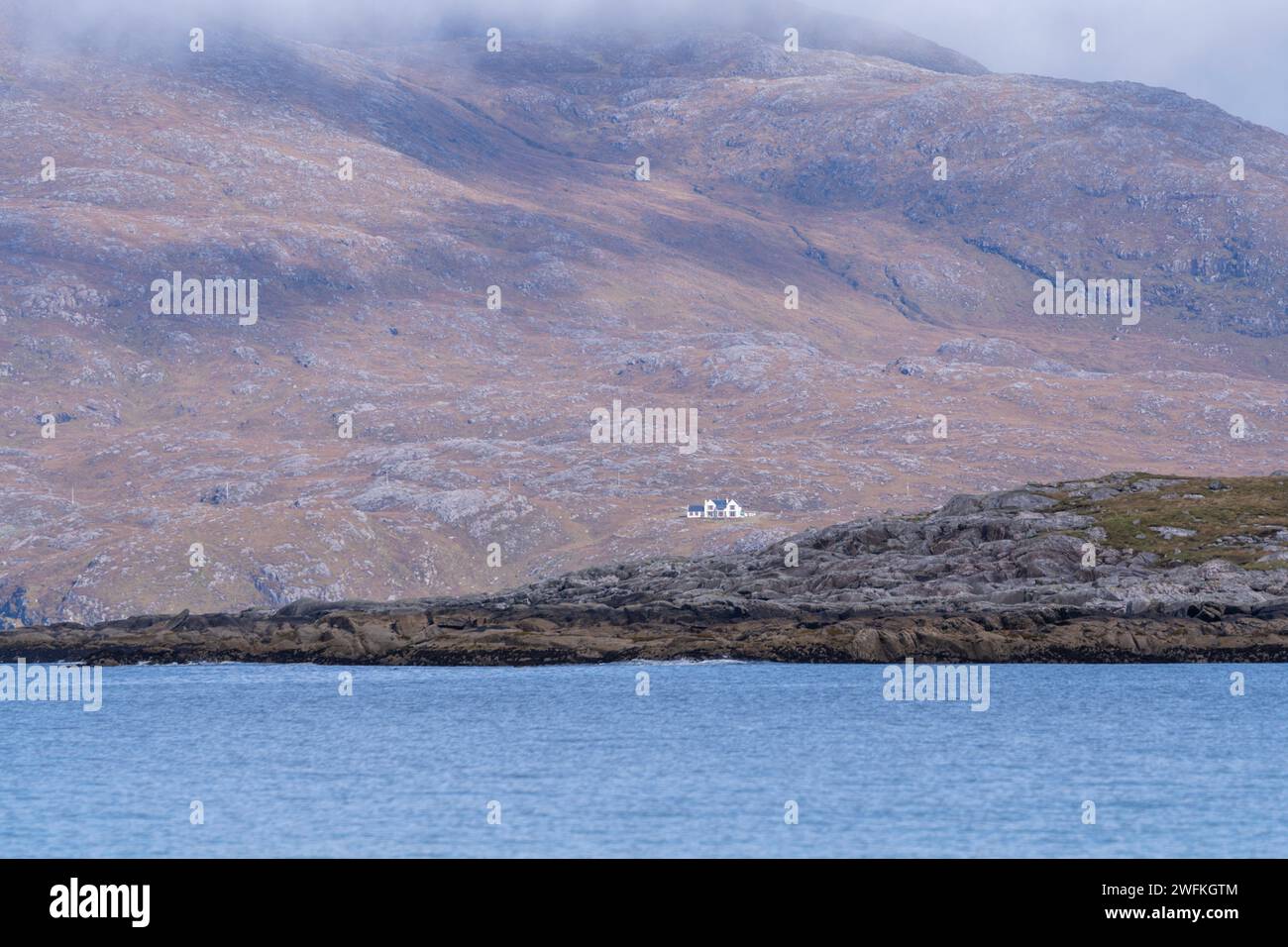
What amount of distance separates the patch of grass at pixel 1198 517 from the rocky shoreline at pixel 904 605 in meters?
0.26

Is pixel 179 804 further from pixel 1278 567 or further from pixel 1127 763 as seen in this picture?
pixel 1278 567

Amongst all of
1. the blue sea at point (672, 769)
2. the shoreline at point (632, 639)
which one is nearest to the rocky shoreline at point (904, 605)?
the shoreline at point (632, 639)

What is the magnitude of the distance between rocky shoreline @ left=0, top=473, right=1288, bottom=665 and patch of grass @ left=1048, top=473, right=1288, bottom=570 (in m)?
0.26

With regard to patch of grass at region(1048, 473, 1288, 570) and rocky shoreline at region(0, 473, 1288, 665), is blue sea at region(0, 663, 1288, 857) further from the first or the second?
patch of grass at region(1048, 473, 1288, 570)

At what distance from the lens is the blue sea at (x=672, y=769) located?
178 feet

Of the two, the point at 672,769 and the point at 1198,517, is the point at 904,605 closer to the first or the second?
the point at 1198,517

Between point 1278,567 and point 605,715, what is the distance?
62415 mm

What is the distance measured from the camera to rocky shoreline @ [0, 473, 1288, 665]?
11762cm

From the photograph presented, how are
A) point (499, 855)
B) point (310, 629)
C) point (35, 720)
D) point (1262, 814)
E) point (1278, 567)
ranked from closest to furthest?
point (499, 855), point (1262, 814), point (35, 720), point (1278, 567), point (310, 629)

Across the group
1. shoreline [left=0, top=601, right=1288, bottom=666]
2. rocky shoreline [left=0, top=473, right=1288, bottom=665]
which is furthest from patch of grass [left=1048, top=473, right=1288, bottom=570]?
shoreline [left=0, top=601, right=1288, bottom=666]

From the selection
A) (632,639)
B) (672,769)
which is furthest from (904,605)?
(672,769)

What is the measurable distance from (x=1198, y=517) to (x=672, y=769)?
91.5 meters
